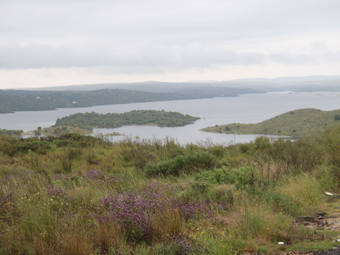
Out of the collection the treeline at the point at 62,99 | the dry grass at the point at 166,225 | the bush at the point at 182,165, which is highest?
the treeline at the point at 62,99


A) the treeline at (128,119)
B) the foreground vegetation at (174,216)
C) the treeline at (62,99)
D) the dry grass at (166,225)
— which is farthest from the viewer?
the treeline at (62,99)

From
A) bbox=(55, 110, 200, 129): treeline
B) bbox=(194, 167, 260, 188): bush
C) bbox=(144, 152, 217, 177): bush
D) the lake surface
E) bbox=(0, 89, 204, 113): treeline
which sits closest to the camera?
bbox=(194, 167, 260, 188): bush

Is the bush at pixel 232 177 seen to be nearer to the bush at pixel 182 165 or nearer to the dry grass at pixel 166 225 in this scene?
the dry grass at pixel 166 225

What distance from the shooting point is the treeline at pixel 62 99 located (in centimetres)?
9750

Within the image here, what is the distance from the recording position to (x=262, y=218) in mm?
3951

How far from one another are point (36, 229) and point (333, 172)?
6187mm

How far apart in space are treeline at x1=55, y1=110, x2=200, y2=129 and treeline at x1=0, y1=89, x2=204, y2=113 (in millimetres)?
37239

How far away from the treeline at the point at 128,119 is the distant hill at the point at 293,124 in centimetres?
1715

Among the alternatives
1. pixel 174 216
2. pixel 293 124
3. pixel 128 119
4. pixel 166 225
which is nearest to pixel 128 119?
pixel 128 119

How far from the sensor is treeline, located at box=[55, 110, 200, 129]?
6250cm

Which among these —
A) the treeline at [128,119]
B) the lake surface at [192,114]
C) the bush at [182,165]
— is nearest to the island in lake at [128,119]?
the treeline at [128,119]

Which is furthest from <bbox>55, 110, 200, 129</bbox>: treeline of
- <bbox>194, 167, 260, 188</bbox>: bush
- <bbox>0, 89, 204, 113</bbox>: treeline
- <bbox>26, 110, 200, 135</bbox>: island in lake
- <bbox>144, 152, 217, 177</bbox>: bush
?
<bbox>194, 167, 260, 188</bbox>: bush

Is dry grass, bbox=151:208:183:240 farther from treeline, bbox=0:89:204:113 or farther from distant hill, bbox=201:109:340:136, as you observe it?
treeline, bbox=0:89:204:113

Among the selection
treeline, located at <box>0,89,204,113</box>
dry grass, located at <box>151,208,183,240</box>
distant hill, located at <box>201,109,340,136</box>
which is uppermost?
treeline, located at <box>0,89,204,113</box>
